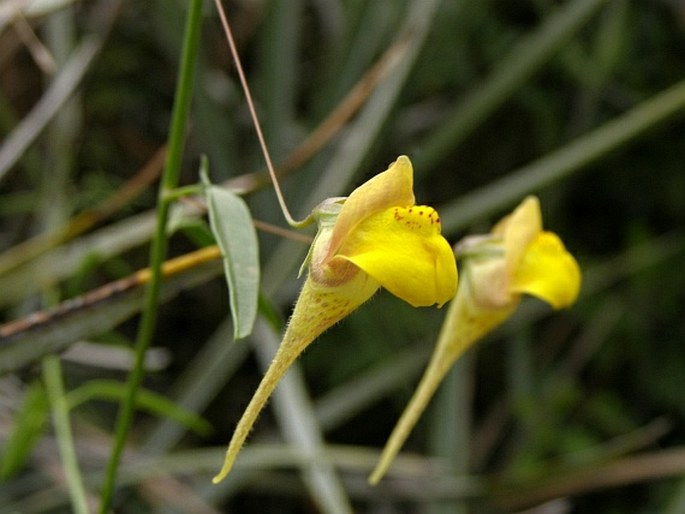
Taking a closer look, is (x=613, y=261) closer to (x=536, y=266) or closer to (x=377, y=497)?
(x=377, y=497)

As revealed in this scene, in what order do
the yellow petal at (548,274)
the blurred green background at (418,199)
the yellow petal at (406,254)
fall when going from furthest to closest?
the blurred green background at (418,199), the yellow petal at (548,274), the yellow petal at (406,254)

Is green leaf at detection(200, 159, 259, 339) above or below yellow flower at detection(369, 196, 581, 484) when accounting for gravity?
below

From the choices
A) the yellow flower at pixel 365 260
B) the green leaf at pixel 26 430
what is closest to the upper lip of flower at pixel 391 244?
the yellow flower at pixel 365 260

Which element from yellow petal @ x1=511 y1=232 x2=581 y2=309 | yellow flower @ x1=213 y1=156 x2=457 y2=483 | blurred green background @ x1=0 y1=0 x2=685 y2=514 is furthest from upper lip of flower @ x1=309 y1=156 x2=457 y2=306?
blurred green background @ x1=0 y1=0 x2=685 y2=514

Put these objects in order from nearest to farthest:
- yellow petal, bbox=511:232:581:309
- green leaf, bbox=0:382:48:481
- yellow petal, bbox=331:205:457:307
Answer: yellow petal, bbox=331:205:457:307, yellow petal, bbox=511:232:581:309, green leaf, bbox=0:382:48:481

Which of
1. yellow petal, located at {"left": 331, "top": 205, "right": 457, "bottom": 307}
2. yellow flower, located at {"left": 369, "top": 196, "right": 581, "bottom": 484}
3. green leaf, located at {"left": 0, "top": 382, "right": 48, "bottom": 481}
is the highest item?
green leaf, located at {"left": 0, "top": 382, "right": 48, "bottom": 481}

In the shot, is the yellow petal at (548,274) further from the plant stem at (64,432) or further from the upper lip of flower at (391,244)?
the plant stem at (64,432)

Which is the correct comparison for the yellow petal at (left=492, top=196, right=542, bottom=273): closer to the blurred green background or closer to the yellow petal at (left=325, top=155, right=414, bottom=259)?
the yellow petal at (left=325, top=155, right=414, bottom=259)
